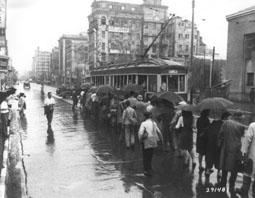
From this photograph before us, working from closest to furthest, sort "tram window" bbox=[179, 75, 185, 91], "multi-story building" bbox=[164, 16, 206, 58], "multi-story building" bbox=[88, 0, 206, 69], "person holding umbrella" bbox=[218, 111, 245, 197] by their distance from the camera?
"person holding umbrella" bbox=[218, 111, 245, 197], "tram window" bbox=[179, 75, 185, 91], "multi-story building" bbox=[164, 16, 206, 58], "multi-story building" bbox=[88, 0, 206, 69]

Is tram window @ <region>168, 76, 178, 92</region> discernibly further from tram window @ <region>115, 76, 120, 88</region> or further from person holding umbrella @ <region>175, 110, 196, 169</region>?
person holding umbrella @ <region>175, 110, 196, 169</region>

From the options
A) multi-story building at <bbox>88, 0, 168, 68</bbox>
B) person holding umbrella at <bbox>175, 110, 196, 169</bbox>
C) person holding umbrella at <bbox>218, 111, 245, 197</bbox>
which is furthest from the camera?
multi-story building at <bbox>88, 0, 168, 68</bbox>

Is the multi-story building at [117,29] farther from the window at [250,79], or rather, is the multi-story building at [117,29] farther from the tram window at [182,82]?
the tram window at [182,82]

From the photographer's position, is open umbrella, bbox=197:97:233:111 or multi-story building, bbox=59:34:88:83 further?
multi-story building, bbox=59:34:88:83

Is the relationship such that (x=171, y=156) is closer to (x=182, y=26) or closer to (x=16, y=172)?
(x=16, y=172)

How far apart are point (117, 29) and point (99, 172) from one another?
7815cm

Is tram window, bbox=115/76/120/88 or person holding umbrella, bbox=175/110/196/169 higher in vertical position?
tram window, bbox=115/76/120/88

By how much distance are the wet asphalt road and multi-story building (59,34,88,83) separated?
76.0m

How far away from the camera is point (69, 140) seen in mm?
13430

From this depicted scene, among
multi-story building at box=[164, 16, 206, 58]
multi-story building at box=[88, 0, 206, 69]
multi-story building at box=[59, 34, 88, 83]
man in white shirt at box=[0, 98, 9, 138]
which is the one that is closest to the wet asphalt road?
man in white shirt at box=[0, 98, 9, 138]

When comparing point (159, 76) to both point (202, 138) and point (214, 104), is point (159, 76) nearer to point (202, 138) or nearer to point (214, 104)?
point (202, 138)

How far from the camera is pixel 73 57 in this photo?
111188 mm

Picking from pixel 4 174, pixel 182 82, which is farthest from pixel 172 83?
pixel 4 174

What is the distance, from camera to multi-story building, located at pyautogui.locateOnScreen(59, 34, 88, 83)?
98200 millimetres
